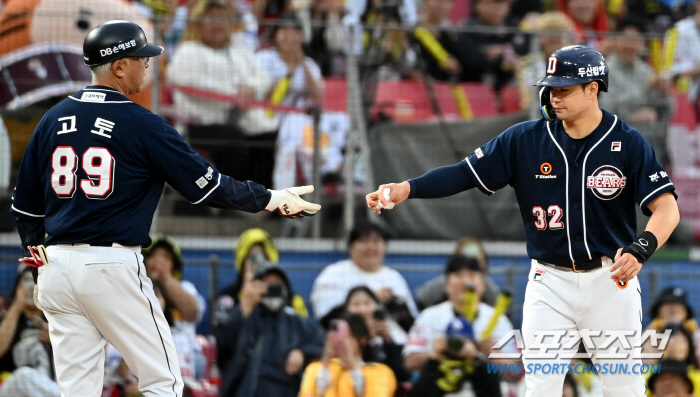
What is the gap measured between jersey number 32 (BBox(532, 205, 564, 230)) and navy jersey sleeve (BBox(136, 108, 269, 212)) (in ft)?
4.71

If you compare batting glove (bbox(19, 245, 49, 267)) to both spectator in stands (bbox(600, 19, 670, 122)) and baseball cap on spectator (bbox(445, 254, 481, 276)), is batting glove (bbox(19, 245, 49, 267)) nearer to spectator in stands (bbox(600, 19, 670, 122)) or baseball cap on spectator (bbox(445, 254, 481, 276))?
baseball cap on spectator (bbox(445, 254, 481, 276))

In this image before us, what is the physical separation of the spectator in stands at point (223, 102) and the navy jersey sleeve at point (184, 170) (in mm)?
3291

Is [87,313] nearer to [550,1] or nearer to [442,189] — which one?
[442,189]

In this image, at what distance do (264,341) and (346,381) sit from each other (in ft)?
2.62

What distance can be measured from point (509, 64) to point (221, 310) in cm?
361

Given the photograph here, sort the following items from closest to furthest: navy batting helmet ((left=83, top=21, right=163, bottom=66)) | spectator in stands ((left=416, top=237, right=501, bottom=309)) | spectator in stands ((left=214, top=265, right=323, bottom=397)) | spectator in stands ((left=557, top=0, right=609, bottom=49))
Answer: navy batting helmet ((left=83, top=21, right=163, bottom=66))
spectator in stands ((left=214, top=265, right=323, bottom=397))
spectator in stands ((left=416, top=237, right=501, bottom=309))
spectator in stands ((left=557, top=0, right=609, bottom=49))

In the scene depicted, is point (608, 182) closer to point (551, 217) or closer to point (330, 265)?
point (551, 217)

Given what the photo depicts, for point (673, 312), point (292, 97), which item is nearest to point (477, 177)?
point (673, 312)

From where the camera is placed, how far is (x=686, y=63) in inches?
348

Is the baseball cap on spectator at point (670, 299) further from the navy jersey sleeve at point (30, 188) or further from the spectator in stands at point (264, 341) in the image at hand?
the navy jersey sleeve at point (30, 188)

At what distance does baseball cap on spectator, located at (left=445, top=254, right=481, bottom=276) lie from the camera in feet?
23.6

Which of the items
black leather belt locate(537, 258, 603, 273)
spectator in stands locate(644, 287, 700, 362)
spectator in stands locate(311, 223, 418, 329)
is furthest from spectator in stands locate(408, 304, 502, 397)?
black leather belt locate(537, 258, 603, 273)

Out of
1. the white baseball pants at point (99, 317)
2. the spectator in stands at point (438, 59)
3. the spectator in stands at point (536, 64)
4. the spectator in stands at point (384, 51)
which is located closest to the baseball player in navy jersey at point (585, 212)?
the white baseball pants at point (99, 317)

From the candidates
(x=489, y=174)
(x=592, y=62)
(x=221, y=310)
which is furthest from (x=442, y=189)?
(x=221, y=310)
